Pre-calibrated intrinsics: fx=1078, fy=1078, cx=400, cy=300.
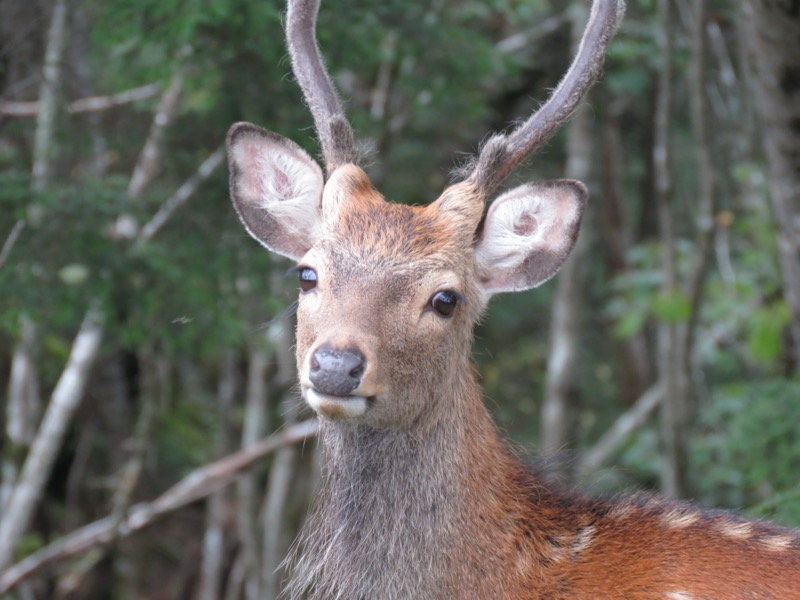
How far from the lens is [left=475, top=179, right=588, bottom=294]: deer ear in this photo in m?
4.62

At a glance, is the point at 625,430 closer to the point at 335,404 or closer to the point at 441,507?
the point at 441,507

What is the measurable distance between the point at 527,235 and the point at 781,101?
2.46m

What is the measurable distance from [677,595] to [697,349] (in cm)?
680

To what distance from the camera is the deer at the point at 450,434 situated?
4039mm

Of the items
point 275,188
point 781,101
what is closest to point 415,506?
point 275,188

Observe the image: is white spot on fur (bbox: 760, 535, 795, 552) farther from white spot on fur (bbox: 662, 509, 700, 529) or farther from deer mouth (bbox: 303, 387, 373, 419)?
deer mouth (bbox: 303, 387, 373, 419)

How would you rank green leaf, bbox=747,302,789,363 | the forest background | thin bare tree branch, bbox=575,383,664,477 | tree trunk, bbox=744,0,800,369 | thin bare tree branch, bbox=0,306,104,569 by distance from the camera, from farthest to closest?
thin bare tree branch, bbox=575,383,664,477
green leaf, bbox=747,302,789,363
thin bare tree branch, bbox=0,306,104,569
the forest background
tree trunk, bbox=744,0,800,369

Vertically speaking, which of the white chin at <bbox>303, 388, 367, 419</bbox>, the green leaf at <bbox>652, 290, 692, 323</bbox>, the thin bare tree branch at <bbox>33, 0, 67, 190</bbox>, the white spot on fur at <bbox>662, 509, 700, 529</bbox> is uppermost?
the thin bare tree branch at <bbox>33, 0, 67, 190</bbox>

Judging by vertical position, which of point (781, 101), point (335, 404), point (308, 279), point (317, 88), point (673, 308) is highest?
point (781, 101)

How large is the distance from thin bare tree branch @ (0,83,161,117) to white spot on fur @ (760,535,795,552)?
4.97 m

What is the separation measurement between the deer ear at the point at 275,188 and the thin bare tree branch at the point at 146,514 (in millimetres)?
2630

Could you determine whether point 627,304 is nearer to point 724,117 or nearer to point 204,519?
point 724,117

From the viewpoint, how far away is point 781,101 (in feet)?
20.6

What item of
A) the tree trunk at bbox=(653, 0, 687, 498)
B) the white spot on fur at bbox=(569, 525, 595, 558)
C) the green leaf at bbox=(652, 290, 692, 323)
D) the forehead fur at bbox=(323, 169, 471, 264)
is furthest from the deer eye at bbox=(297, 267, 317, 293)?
the tree trunk at bbox=(653, 0, 687, 498)
